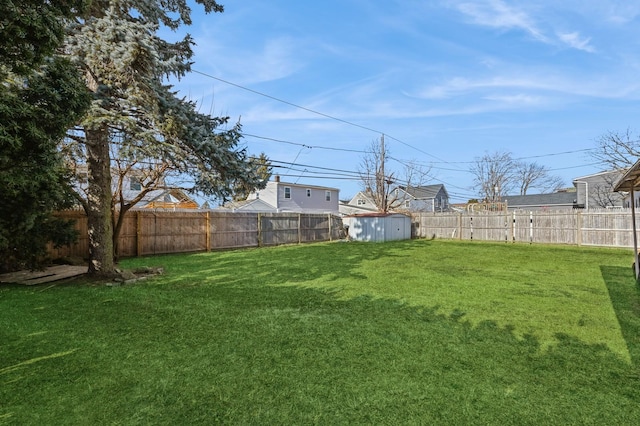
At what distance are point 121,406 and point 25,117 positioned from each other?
9.78 feet

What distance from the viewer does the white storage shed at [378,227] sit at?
1734 cm

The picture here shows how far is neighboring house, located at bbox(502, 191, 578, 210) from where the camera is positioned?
31500 millimetres

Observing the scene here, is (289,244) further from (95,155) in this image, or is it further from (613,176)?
(613,176)

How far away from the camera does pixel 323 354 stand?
3.20 meters

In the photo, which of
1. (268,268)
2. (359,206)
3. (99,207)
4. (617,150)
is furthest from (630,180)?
(359,206)

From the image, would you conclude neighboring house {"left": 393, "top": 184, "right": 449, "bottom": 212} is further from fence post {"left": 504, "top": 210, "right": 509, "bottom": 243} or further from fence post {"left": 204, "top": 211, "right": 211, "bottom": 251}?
fence post {"left": 204, "top": 211, "right": 211, "bottom": 251}

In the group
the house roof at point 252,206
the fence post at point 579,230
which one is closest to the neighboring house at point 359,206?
the house roof at point 252,206

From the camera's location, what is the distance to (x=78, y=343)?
11.6 feet

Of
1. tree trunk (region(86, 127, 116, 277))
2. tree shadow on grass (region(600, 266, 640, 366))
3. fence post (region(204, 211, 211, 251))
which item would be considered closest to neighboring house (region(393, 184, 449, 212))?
fence post (region(204, 211, 211, 251))

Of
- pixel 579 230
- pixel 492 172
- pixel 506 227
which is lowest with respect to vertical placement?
pixel 579 230

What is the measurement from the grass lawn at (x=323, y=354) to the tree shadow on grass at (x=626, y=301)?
0.12ft

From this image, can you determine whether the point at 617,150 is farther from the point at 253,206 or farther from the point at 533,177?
the point at 253,206

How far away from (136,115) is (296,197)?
21831 millimetres

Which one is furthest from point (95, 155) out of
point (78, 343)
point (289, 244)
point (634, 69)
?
point (634, 69)
